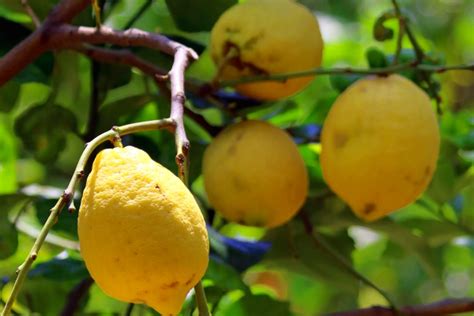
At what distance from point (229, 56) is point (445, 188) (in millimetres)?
341

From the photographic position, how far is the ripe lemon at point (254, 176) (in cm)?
90

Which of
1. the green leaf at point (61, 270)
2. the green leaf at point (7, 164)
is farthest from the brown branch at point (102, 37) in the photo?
the green leaf at point (7, 164)

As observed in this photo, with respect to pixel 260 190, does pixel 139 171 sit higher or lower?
higher

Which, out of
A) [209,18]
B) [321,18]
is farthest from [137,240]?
[321,18]

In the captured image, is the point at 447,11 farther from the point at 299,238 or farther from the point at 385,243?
the point at 299,238

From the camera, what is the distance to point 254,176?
2.96 feet

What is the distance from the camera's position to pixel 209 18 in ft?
3.41

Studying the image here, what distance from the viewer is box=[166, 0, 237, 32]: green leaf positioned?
1.03m

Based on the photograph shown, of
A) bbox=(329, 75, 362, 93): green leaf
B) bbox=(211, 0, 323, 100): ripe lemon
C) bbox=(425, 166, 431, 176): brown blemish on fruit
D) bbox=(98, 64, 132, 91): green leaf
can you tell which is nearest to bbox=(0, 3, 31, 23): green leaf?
bbox=(98, 64, 132, 91): green leaf

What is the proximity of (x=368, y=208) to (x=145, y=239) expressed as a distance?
1.10ft

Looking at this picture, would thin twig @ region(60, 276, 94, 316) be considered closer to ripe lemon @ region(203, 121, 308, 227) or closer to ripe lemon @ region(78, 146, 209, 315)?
ripe lemon @ region(203, 121, 308, 227)

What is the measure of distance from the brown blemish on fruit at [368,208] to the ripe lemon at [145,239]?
296 millimetres

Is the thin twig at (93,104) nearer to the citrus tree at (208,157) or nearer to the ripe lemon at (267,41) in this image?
the citrus tree at (208,157)

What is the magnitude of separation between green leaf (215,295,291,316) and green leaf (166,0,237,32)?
29cm
